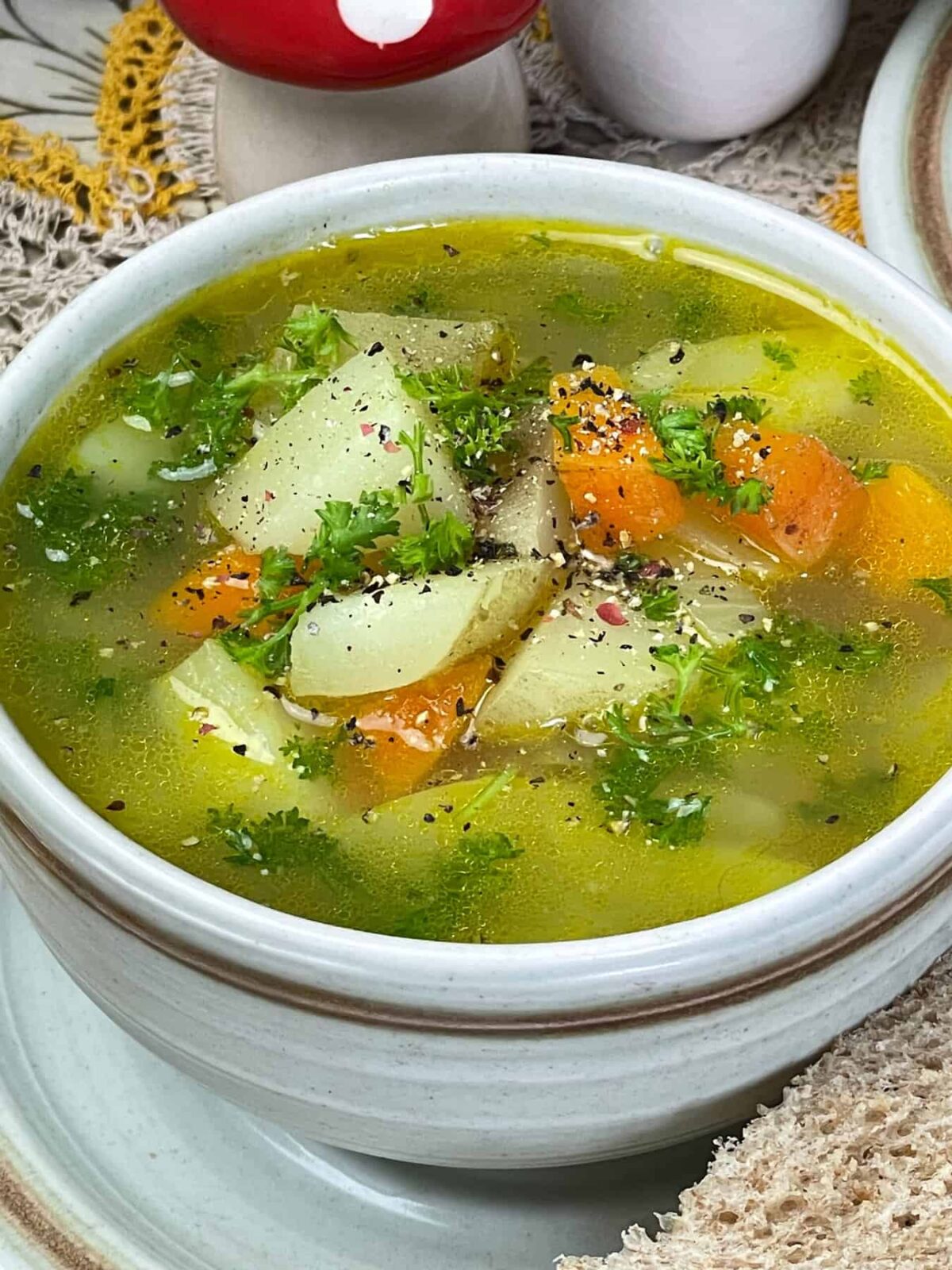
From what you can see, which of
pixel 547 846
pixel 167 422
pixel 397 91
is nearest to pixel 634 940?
pixel 547 846

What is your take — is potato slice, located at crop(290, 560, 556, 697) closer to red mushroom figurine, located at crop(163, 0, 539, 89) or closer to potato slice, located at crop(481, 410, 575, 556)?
potato slice, located at crop(481, 410, 575, 556)

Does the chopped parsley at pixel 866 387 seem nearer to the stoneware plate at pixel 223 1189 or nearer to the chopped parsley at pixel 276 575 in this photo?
the chopped parsley at pixel 276 575

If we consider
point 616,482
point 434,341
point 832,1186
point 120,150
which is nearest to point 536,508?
point 616,482

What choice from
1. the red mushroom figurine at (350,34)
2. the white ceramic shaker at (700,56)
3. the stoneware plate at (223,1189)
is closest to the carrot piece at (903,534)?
the stoneware plate at (223,1189)

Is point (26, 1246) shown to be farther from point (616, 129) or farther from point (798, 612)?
point (616, 129)

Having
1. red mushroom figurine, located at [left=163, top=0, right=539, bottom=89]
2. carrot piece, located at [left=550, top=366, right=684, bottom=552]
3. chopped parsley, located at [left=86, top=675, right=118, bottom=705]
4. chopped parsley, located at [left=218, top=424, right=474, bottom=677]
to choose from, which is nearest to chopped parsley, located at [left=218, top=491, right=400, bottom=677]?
chopped parsley, located at [left=218, top=424, right=474, bottom=677]

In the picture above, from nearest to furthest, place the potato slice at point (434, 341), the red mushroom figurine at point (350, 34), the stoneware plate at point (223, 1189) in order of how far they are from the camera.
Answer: the stoneware plate at point (223, 1189) → the potato slice at point (434, 341) → the red mushroom figurine at point (350, 34)

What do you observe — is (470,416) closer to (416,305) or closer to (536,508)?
(536,508)
